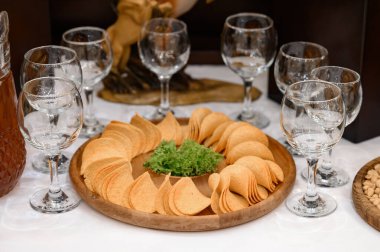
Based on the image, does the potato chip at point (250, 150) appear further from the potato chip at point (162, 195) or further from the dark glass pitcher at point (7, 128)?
the dark glass pitcher at point (7, 128)

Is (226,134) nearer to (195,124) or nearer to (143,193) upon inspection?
(195,124)

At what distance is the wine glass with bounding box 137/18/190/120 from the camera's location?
1323mm

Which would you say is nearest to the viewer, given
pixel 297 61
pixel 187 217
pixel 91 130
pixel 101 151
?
pixel 187 217

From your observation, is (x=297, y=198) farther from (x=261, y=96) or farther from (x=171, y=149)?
(x=261, y=96)

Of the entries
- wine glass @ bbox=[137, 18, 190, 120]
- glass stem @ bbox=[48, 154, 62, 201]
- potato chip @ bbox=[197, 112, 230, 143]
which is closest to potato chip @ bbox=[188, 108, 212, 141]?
potato chip @ bbox=[197, 112, 230, 143]

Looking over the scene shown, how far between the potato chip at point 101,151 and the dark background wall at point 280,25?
28 cm

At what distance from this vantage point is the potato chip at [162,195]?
104cm

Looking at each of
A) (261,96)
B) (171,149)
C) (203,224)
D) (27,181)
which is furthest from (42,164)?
(261,96)

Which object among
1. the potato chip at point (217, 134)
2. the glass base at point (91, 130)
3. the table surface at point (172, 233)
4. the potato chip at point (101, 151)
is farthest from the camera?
the glass base at point (91, 130)

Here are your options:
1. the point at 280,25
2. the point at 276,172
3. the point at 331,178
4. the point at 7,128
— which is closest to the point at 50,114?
the point at 7,128

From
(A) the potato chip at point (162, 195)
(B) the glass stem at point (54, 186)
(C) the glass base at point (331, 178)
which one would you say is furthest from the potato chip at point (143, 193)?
(C) the glass base at point (331, 178)

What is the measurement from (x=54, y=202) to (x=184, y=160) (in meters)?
0.19

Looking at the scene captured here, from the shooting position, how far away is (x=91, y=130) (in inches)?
52.8

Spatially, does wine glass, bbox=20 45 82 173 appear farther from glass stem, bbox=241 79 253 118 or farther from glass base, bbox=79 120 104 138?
glass stem, bbox=241 79 253 118
